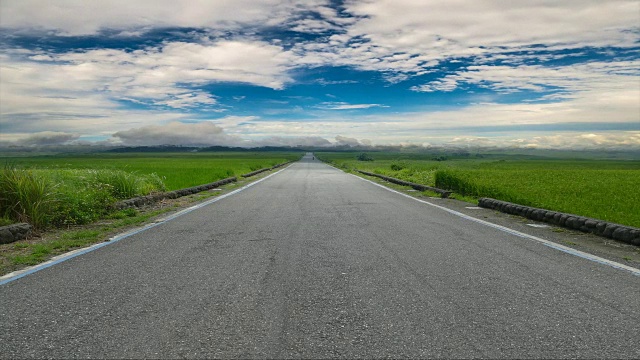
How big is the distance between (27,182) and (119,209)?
226 centimetres

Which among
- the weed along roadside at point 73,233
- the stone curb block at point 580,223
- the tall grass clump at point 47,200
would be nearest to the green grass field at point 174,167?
the tall grass clump at point 47,200

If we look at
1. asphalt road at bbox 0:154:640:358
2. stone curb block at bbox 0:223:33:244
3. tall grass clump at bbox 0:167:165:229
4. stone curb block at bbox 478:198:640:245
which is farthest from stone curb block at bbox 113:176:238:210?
stone curb block at bbox 478:198:640:245

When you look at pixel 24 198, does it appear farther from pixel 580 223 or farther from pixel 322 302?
pixel 580 223

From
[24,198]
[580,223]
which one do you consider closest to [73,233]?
[24,198]

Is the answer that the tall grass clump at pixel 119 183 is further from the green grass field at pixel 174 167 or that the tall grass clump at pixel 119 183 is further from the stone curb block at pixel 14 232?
the stone curb block at pixel 14 232

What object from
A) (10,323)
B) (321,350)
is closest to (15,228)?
(10,323)

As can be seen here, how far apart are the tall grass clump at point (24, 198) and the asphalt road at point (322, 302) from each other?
8.00ft

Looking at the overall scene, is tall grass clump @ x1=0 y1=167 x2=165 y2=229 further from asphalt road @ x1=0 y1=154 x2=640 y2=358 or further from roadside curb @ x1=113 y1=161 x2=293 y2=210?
asphalt road @ x1=0 y1=154 x2=640 y2=358

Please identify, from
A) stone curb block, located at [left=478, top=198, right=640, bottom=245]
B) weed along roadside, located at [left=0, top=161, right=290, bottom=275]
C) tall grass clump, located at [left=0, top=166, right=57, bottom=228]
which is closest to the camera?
weed along roadside, located at [left=0, top=161, right=290, bottom=275]

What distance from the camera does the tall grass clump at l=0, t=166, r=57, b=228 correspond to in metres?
7.71

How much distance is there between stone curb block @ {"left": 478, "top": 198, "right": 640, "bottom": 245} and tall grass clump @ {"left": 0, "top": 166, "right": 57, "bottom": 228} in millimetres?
9144

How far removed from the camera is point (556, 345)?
2.94m

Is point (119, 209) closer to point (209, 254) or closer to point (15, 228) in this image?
point (15, 228)

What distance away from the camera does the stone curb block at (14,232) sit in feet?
21.9
